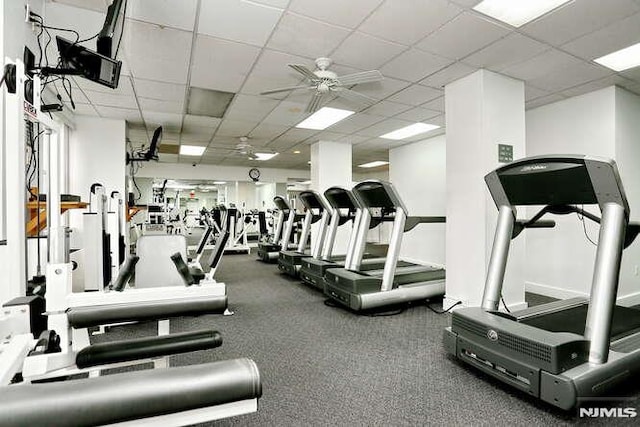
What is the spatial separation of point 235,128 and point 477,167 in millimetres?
4442

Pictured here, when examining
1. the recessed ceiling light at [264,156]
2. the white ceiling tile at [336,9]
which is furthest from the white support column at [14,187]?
the recessed ceiling light at [264,156]

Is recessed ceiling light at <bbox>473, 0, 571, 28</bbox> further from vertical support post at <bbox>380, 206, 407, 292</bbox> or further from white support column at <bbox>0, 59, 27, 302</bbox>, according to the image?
white support column at <bbox>0, 59, 27, 302</bbox>

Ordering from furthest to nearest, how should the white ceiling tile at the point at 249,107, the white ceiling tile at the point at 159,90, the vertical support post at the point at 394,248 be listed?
the white ceiling tile at the point at 249,107 < the white ceiling tile at the point at 159,90 < the vertical support post at the point at 394,248

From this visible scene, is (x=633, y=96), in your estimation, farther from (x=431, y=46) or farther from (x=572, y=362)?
(x=572, y=362)

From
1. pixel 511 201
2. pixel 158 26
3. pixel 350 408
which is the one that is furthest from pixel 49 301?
pixel 511 201

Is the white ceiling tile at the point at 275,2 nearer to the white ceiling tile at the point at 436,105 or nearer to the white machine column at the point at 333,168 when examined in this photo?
the white ceiling tile at the point at 436,105

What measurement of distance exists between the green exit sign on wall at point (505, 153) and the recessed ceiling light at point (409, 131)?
230 cm

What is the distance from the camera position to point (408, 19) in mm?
2734

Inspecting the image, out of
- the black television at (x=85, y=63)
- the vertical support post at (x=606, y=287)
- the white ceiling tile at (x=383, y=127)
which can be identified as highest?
the white ceiling tile at (x=383, y=127)

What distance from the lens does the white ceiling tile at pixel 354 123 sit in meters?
5.55

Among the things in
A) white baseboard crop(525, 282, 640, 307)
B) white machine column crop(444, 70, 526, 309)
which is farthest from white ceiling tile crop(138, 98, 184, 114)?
white baseboard crop(525, 282, 640, 307)

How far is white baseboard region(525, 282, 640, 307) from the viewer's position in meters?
4.14

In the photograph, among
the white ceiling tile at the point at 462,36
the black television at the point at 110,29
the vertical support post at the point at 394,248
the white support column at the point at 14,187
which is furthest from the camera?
the vertical support post at the point at 394,248

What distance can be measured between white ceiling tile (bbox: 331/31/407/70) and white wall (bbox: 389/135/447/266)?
375cm
